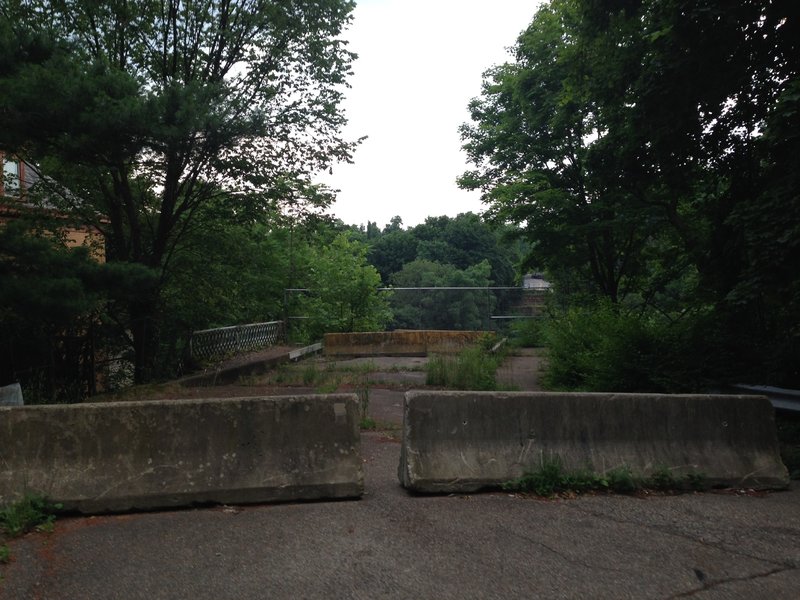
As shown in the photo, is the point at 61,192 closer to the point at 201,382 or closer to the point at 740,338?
the point at 201,382

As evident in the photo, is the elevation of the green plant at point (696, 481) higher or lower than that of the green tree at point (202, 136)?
lower

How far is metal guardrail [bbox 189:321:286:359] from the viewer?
1652 centimetres

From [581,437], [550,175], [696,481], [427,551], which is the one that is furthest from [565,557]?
[550,175]

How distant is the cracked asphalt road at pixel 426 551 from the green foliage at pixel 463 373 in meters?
7.10

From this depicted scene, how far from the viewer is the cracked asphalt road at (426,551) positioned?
355 cm

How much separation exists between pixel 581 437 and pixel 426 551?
2.24m

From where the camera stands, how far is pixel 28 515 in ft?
14.6

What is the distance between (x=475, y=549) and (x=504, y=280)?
6947 cm

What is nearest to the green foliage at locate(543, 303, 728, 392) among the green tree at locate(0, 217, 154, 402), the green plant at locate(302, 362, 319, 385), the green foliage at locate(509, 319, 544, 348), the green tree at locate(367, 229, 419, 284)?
the green plant at locate(302, 362, 319, 385)

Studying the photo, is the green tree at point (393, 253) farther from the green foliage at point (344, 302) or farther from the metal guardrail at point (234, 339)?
the metal guardrail at point (234, 339)

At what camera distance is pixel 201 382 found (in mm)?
14148

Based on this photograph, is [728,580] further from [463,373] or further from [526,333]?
[526,333]

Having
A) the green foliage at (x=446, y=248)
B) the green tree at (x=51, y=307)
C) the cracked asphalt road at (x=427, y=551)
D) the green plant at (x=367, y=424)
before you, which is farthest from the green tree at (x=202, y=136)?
the green foliage at (x=446, y=248)

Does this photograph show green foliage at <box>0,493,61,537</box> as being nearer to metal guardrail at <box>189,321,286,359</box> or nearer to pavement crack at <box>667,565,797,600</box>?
pavement crack at <box>667,565,797,600</box>
